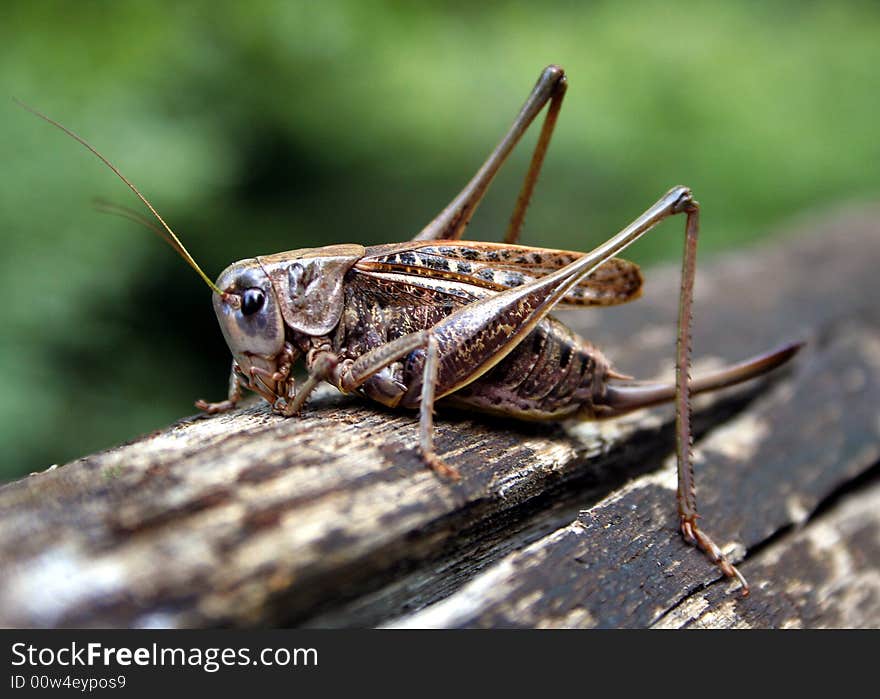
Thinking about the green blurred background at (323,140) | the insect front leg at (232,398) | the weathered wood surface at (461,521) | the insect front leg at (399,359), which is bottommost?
the weathered wood surface at (461,521)

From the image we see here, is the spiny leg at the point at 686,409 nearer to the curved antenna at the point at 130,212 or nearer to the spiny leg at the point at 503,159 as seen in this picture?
the spiny leg at the point at 503,159

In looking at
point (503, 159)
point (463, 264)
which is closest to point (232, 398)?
point (463, 264)

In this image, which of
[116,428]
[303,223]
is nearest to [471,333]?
[116,428]

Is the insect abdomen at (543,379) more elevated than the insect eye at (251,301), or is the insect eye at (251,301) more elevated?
the insect eye at (251,301)

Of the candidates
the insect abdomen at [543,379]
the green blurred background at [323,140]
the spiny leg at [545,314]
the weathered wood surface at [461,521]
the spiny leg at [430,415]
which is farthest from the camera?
the green blurred background at [323,140]

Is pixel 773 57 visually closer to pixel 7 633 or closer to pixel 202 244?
pixel 202 244

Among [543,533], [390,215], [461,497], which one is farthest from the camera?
[390,215]

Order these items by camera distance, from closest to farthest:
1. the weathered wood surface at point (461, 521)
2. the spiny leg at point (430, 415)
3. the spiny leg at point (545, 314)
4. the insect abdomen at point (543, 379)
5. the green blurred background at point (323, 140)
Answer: the weathered wood surface at point (461, 521)
the spiny leg at point (430, 415)
the spiny leg at point (545, 314)
the insect abdomen at point (543, 379)
the green blurred background at point (323, 140)

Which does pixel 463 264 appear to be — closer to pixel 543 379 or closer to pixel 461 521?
pixel 543 379

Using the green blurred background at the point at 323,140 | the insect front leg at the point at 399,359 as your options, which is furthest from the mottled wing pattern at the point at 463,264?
the green blurred background at the point at 323,140
